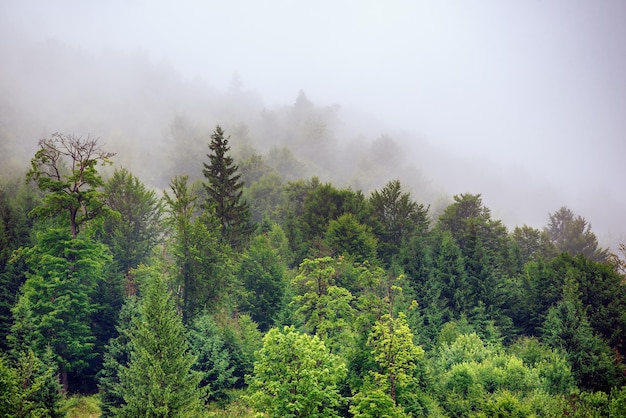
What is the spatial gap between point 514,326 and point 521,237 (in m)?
28.2

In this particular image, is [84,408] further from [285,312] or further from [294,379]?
[294,379]

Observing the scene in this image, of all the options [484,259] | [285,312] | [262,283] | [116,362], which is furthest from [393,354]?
[484,259]

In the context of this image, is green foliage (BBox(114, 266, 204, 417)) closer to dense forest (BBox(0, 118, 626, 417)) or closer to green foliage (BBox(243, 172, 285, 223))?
dense forest (BBox(0, 118, 626, 417))

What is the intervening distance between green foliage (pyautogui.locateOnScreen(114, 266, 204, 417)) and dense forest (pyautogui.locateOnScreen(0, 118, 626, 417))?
0.12 m

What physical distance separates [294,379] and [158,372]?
307 inches

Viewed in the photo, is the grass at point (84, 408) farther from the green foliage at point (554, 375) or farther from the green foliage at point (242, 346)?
the green foliage at point (554, 375)

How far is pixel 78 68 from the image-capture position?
18100cm

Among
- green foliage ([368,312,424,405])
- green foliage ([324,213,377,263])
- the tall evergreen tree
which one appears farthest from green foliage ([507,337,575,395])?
the tall evergreen tree

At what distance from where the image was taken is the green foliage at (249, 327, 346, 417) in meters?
23.5

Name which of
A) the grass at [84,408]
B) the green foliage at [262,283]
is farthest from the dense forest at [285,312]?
the grass at [84,408]

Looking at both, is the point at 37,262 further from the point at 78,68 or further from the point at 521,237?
the point at 78,68

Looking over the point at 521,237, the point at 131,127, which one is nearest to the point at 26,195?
the point at 521,237

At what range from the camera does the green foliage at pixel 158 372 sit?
960 inches

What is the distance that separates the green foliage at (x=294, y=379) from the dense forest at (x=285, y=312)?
0.38ft
